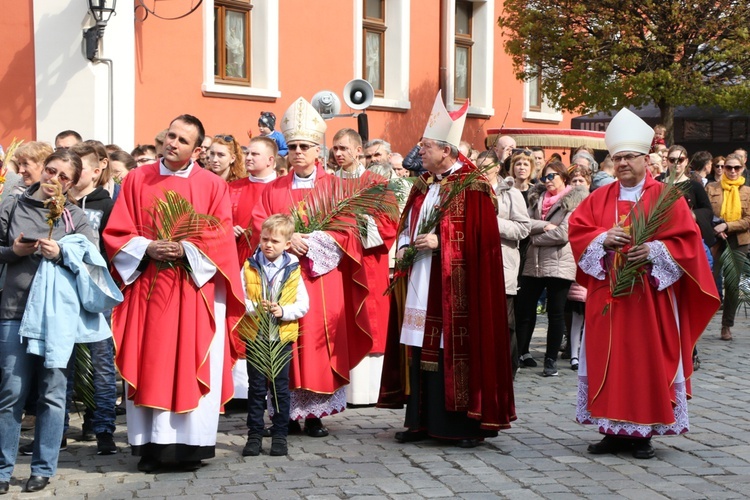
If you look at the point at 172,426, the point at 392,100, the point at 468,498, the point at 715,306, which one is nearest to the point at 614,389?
the point at 715,306

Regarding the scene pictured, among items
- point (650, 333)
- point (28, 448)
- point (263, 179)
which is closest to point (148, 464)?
point (28, 448)

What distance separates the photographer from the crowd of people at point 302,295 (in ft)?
22.4

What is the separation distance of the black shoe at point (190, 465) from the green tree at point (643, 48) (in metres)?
14.9

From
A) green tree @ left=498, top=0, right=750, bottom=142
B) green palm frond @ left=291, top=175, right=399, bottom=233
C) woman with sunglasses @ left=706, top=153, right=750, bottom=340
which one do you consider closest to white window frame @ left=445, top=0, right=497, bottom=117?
green tree @ left=498, top=0, right=750, bottom=142

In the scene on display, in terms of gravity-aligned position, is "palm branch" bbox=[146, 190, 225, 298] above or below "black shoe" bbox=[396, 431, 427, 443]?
above

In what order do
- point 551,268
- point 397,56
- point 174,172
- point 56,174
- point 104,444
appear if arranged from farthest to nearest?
point 397,56 < point 551,268 < point 104,444 < point 174,172 < point 56,174

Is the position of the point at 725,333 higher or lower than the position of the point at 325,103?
lower

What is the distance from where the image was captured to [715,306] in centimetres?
766

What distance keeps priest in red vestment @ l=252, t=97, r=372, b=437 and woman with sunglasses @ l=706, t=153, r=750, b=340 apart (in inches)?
231

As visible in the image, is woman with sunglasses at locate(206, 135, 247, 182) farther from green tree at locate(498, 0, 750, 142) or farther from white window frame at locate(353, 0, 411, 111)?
green tree at locate(498, 0, 750, 142)

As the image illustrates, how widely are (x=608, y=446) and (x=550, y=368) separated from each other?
328 centimetres

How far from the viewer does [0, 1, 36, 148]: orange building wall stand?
50.5 feet

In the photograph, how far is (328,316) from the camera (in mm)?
8430

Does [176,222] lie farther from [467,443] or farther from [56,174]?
[467,443]
